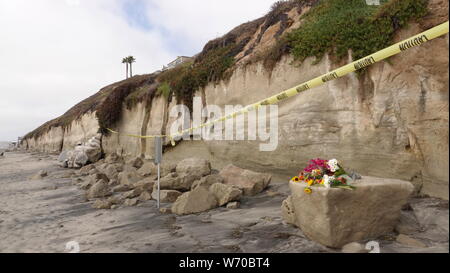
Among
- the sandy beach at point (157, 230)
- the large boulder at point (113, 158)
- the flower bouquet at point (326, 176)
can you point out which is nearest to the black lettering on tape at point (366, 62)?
the flower bouquet at point (326, 176)

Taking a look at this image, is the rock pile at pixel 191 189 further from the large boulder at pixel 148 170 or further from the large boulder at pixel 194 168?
the large boulder at pixel 148 170

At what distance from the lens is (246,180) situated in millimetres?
8070

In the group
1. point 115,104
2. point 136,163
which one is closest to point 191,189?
point 136,163

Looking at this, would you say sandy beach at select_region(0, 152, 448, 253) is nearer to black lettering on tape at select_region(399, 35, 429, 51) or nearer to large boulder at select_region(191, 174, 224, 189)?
large boulder at select_region(191, 174, 224, 189)

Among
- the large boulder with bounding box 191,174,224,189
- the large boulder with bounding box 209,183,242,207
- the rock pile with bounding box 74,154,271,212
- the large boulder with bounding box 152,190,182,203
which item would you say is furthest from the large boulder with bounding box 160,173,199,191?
the large boulder with bounding box 209,183,242,207

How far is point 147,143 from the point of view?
17672 mm

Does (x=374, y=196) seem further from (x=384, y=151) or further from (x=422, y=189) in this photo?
(x=384, y=151)

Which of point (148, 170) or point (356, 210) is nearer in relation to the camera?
point (356, 210)

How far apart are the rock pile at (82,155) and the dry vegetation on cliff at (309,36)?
25.9 feet

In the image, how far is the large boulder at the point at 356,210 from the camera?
370 cm

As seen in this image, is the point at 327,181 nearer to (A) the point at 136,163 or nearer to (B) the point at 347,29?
(B) the point at 347,29

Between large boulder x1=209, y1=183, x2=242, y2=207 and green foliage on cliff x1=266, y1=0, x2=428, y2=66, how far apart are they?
15.0ft

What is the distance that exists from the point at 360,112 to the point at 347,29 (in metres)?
2.35

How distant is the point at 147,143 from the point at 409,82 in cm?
1501
